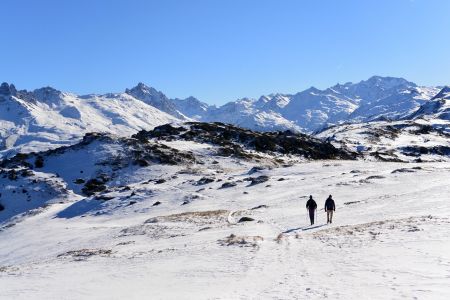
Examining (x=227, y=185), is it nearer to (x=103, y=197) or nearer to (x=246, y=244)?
(x=103, y=197)

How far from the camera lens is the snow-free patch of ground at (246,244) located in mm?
19156

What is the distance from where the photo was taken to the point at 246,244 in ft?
92.7

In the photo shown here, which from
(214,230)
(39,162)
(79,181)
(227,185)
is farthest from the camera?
(39,162)

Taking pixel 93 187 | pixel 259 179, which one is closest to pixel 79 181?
pixel 93 187

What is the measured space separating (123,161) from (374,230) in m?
63.7

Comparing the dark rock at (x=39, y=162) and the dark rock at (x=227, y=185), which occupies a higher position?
the dark rock at (x=39, y=162)

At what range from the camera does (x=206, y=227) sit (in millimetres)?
37844

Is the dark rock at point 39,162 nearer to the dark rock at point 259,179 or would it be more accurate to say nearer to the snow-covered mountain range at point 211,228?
the snow-covered mountain range at point 211,228

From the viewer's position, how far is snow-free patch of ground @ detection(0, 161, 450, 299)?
19156mm

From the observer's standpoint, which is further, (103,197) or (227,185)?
(103,197)

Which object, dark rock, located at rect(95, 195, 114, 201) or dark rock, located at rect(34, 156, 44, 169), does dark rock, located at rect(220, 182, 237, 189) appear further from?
dark rock, located at rect(34, 156, 44, 169)

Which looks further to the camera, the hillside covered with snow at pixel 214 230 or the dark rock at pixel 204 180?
the dark rock at pixel 204 180

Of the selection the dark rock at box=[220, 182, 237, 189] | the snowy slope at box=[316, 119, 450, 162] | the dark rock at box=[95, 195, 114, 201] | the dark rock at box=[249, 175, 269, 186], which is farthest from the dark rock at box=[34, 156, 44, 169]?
the snowy slope at box=[316, 119, 450, 162]

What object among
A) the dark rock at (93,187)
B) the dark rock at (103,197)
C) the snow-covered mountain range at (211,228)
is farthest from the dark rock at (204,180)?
the dark rock at (93,187)
